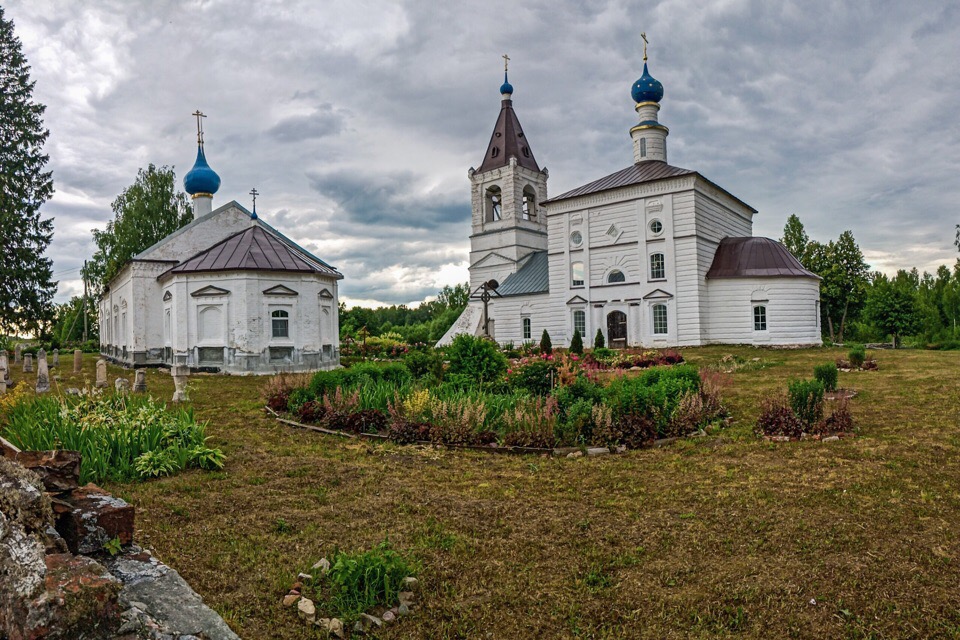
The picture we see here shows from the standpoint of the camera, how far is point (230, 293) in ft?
73.1

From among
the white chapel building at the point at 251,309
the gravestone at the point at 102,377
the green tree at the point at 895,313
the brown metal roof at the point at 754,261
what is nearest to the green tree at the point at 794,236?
the green tree at the point at 895,313

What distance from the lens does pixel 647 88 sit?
3303 cm

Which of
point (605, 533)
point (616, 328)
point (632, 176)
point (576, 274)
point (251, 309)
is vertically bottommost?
point (605, 533)

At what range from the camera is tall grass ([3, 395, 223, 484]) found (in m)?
6.64

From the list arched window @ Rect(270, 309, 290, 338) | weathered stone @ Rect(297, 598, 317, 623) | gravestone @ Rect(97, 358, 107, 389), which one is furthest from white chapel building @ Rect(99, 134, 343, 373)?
weathered stone @ Rect(297, 598, 317, 623)

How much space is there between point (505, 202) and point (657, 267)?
14341 mm

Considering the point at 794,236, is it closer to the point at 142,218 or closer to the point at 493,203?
the point at 493,203

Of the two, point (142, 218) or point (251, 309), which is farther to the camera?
point (142, 218)

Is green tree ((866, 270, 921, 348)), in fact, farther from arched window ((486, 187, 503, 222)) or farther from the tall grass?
the tall grass

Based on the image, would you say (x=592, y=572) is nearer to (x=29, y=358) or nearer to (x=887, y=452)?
(x=887, y=452)

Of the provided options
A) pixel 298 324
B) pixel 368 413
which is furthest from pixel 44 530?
pixel 298 324

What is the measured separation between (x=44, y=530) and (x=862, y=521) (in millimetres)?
5917

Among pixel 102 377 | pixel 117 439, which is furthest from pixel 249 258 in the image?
pixel 117 439

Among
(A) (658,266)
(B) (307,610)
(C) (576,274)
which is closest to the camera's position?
(B) (307,610)
